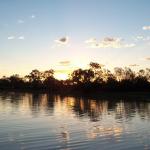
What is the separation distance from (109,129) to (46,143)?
9770mm

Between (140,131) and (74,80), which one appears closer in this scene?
(140,131)

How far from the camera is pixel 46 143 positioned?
24.2 m

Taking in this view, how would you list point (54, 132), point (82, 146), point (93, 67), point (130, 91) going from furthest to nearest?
point (93, 67)
point (130, 91)
point (54, 132)
point (82, 146)

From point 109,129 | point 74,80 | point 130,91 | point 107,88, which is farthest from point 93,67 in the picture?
point 109,129

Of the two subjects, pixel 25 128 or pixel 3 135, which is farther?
pixel 25 128

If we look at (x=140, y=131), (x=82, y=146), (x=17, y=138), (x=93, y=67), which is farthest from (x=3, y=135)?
(x=93, y=67)

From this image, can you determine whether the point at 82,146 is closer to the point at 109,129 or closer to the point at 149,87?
the point at 109,129

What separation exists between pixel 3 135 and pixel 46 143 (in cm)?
453

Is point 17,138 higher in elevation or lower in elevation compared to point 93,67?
lower

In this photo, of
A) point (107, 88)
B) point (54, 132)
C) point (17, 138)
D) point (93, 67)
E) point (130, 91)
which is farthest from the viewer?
point (93, 67)

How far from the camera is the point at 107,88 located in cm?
14862

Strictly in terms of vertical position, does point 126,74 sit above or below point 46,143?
above

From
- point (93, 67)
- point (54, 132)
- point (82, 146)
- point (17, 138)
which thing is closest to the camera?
point (82, 146)

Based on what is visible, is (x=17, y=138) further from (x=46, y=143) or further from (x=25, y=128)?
(x=25, y=128)
